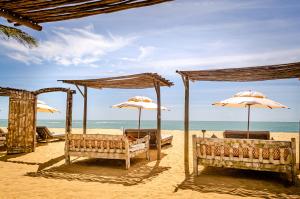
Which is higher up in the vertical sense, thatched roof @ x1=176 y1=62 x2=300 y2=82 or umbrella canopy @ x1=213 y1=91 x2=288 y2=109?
thatched roof @ x1=176 y1=62 x2=300 y2=82

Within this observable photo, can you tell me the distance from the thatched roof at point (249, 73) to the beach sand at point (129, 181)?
334 centimetres

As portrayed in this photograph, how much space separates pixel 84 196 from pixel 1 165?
5.14 metres

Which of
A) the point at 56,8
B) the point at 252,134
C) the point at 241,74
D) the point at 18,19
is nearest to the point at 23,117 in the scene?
the point at 241,74

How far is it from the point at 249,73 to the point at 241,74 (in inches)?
11.9

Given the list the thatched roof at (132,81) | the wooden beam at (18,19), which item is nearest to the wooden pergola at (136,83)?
the thatched roof at (132,81)

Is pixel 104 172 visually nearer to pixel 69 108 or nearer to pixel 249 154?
pixel 249 154

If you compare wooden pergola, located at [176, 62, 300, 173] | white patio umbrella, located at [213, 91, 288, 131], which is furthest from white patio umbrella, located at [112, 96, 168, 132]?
white patio umbrella, located at [213, 91, 288, 131]

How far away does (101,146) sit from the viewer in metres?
9.22

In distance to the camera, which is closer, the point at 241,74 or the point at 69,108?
the point at 241,74

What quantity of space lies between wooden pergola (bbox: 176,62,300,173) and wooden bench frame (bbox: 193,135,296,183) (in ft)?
4.04

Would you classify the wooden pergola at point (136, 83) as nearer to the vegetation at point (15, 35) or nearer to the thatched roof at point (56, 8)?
the vegetation at point (15, 35)

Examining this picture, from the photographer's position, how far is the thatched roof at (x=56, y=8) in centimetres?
180

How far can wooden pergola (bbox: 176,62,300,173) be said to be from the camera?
341 inches

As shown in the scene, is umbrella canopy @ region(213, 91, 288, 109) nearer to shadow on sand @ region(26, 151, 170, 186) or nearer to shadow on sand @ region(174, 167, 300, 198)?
shadow on sand @ region(174, 167, 300, 198)
